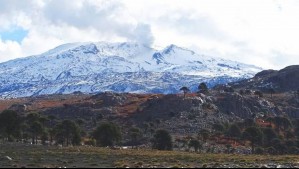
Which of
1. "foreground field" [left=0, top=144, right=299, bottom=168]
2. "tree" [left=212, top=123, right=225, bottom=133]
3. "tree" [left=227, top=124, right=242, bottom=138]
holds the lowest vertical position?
"foreground field" [left=0, top=144, right=299, bottom=168]

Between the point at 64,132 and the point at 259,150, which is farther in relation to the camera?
the point at 259,150

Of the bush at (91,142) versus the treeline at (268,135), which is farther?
the bush at (91,142)

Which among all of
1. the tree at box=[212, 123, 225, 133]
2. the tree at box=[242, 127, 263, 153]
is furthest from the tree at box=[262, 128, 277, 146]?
the tree at box=[212, 123, 225, 133]

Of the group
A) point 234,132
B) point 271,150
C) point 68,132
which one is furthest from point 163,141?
point 234,132

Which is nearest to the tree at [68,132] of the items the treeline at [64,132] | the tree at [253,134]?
the treeline at [64,132]

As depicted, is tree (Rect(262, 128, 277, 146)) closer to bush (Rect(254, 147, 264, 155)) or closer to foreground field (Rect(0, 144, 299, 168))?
bush (Rect(254, 147, 264, 155))

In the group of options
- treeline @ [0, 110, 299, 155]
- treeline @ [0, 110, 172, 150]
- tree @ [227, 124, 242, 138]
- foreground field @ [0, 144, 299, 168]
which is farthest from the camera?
tree @ [227, 124, 242, 138]

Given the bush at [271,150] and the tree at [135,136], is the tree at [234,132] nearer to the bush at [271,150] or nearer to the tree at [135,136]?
the bush at [271,150]

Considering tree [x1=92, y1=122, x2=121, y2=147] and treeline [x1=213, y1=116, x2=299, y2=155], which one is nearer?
tree [x1=92, y1=122, x2=121, y2=147]

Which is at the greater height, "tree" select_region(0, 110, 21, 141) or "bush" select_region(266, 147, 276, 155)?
"tree" select_region(0, 110, 21, 141)

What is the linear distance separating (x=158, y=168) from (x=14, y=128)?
291ft

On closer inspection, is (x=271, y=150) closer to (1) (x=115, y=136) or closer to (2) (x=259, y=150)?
(2) (x=259, y=150)

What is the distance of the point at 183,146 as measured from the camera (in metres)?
151

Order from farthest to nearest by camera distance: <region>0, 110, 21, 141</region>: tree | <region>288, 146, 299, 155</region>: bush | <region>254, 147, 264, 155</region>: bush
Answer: <region>288, 146, 299, 155</region>: bush < <region>254, 147, 264, 155</region>: bush < <region>0, 110, 21, 141</region>: tree
